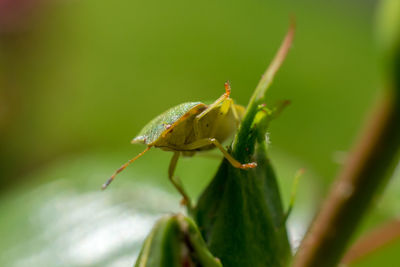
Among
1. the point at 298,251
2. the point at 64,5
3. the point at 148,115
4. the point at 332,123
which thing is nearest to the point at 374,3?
the point at 332,123

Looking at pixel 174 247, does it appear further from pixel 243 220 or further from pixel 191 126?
pixel 191 126

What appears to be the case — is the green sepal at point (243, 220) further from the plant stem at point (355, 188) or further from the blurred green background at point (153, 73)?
the blurred green background at point (153, 73)

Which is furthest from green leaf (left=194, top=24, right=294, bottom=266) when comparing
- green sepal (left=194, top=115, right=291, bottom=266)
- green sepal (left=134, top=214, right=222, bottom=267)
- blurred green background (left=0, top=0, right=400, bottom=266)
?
blurred green background (left=0, top=0, right=400, bottom=266)

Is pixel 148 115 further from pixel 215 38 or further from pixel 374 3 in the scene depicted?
pixel 374 3

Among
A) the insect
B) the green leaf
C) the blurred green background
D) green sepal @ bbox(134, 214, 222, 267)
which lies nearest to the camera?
green sepal @ bbox(134, 214, 222, 267)

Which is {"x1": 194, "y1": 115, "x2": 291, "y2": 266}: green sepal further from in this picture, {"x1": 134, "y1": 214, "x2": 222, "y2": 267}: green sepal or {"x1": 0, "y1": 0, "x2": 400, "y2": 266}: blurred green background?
{"x1": 0, "y1": 0, "x2": 400, "y2": 266}: blurred green background

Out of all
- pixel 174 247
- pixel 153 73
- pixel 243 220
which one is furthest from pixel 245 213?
pixel 153 73
